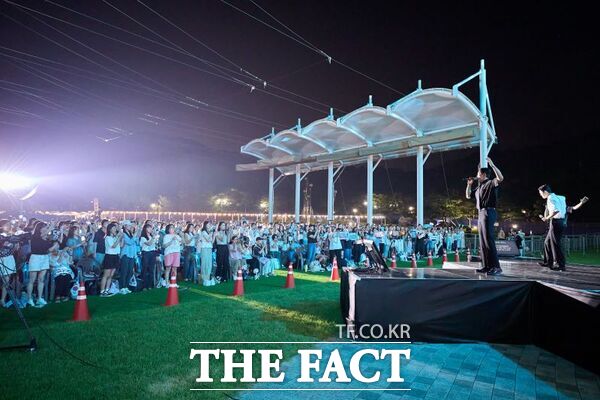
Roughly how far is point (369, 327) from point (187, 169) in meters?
83.5

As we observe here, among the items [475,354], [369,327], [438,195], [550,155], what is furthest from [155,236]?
[550,155]

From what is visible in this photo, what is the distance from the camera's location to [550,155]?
215 feet

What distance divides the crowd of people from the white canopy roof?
10534mm

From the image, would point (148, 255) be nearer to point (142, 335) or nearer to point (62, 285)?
point (62, 285)

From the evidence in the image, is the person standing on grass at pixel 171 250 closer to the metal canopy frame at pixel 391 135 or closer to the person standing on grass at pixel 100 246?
the person standing on grass at pixel 100 246

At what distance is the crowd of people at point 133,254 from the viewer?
29.4 feet

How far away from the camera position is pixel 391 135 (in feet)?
91.3

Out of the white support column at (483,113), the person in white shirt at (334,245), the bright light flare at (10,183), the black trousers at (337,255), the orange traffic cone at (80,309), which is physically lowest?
the orange traffic cone at (80,309)

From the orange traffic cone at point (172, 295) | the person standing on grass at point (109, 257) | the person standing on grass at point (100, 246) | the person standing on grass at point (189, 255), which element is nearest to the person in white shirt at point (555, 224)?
the orange traffic cone at point (172, 295)

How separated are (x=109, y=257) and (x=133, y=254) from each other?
102 cm

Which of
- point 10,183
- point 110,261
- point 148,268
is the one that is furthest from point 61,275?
point 10,183

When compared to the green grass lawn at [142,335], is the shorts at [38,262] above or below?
above

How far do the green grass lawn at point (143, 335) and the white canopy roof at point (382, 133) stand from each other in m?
16.4

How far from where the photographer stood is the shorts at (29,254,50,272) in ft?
28.6
